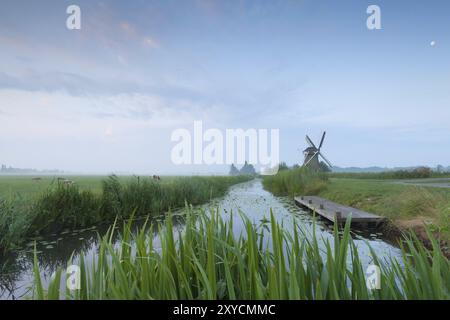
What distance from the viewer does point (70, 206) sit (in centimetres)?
735

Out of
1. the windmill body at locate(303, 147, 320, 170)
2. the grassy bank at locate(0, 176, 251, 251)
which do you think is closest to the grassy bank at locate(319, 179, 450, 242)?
the grassy bank at locate(0, 176, 251, 251)

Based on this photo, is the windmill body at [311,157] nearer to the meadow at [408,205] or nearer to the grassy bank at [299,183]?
the grassy bank at [299,183]

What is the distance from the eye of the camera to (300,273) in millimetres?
1529

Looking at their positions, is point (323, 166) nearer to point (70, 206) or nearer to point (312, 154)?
point (312, 154)

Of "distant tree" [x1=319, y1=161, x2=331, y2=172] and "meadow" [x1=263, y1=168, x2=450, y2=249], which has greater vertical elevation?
"distant tree" [x1=319, y1=161, x2=331, y2=172]

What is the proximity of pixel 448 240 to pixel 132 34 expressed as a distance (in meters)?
7.20

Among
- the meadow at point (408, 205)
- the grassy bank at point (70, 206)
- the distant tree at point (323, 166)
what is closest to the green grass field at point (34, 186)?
the grassy bank at point (70, 206)

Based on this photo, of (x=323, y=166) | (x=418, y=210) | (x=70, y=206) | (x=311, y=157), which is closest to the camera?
(x=418, y=210)

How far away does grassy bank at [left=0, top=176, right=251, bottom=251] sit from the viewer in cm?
555

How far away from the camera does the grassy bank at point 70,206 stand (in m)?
5.55

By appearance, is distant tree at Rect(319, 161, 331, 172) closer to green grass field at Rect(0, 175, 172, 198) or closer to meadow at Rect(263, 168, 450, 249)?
A: meadow at Rect(263, 168, 450, 249)

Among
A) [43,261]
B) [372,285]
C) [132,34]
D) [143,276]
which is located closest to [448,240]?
[372,285]

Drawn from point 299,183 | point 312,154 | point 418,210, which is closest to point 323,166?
point 312,154

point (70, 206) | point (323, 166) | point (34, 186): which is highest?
point (323, 166)
